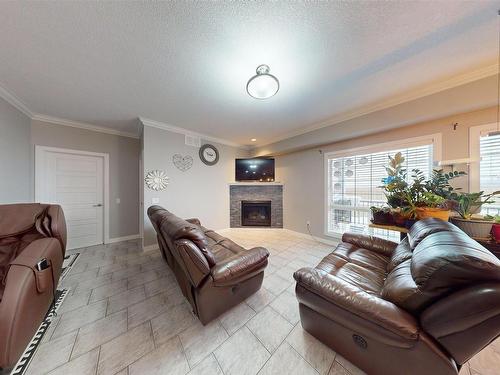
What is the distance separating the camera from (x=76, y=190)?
3217mm

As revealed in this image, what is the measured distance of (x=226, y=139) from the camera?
419cm

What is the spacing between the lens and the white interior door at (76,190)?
295 cm

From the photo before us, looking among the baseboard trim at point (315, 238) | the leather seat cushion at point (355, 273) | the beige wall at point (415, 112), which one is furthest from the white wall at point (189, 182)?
the leather seat cushion at point (355, 273)

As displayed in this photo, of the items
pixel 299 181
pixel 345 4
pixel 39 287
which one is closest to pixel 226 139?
pixel 299 181

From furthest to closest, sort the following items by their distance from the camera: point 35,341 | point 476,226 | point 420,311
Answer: point 476,226, point 35,341, point 420,311

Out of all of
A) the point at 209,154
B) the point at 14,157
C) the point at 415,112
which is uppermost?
the point at 415,112

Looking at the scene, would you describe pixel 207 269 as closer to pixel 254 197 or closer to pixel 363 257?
pixel 363 257

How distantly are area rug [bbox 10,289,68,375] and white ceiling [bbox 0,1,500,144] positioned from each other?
2469mm

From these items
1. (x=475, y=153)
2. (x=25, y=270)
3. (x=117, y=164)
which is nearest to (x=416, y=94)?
(x=475, y=153)

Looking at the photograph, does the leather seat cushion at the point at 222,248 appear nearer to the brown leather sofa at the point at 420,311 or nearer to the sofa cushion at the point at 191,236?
the sofa cushion at the point at 191,236

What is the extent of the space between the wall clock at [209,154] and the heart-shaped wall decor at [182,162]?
310 mm

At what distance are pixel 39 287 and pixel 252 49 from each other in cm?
261

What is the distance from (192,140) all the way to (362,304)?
373 cm

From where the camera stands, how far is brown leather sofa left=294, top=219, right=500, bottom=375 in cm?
68
